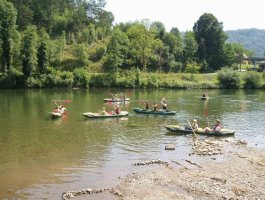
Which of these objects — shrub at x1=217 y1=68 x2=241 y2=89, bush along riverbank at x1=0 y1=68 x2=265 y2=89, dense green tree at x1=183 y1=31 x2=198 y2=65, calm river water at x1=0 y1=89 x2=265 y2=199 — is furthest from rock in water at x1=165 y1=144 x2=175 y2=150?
dense green tree at x1=183 y1=31 x2=198 y2=65

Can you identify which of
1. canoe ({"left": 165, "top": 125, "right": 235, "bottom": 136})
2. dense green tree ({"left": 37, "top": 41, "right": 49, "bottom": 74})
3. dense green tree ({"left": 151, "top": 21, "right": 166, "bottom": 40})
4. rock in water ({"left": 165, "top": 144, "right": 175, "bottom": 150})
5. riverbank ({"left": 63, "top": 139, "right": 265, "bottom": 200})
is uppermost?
dense green tree ({"left": 151, "top": 21, "right": 166, "bottom": 40})

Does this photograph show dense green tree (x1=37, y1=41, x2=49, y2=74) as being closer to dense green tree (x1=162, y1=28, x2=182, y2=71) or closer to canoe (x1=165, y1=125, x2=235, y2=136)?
dense green tree (x1=162, y1=28, x2=182, y2=71)

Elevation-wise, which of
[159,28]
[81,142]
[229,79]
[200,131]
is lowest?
[81,142]

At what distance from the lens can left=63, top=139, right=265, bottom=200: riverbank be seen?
69.6ft

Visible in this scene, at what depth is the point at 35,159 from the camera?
28172 millimetres

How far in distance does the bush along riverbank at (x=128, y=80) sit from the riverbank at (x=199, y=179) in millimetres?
63157

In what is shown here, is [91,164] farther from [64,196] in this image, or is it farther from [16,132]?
[16,132]

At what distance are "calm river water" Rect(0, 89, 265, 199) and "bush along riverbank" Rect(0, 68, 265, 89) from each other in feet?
103

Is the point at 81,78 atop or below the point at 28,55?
below

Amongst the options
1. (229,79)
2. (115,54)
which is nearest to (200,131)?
(229,79)

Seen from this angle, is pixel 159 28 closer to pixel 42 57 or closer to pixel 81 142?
pixel 42 57

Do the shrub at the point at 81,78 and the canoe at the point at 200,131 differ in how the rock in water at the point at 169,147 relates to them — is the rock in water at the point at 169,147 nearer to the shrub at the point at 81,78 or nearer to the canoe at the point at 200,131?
the canoe at the point at 200,131

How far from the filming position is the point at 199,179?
77.6 feet

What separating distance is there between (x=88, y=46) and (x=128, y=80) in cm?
2376
